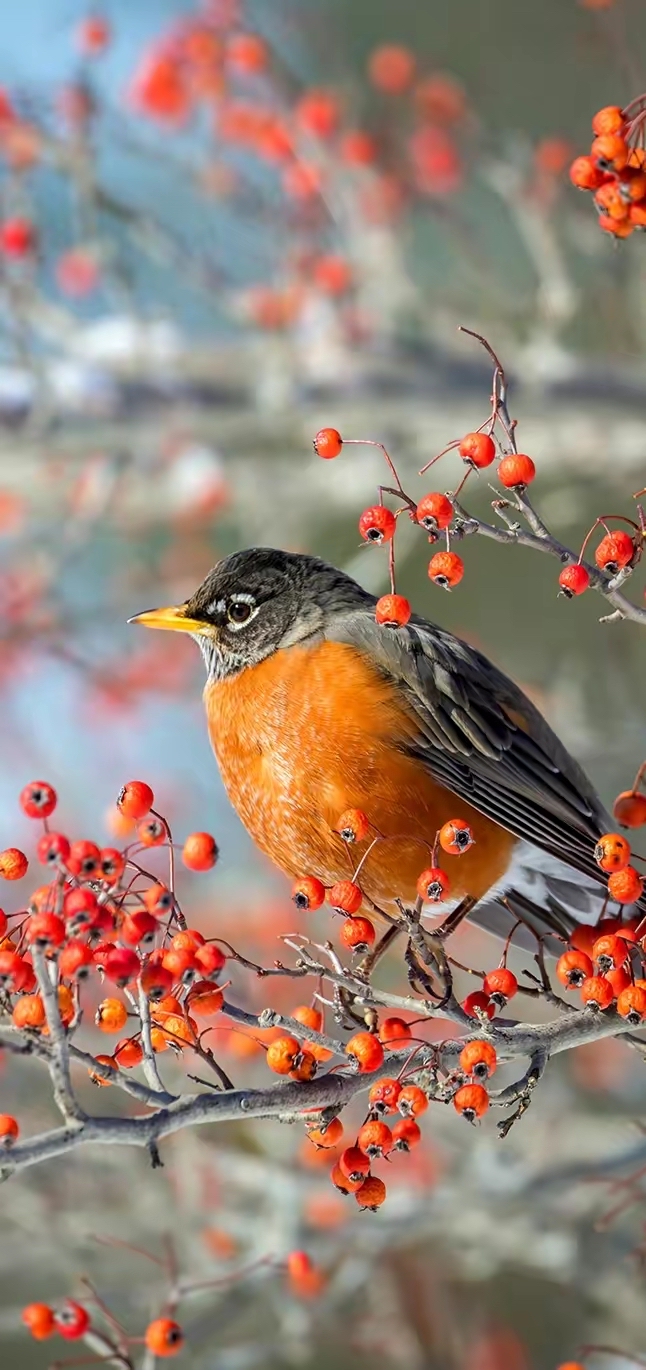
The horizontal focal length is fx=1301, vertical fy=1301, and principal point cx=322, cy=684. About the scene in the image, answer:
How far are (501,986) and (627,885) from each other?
28 cm

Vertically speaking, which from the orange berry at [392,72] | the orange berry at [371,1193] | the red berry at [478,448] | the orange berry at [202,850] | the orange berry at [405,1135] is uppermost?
the orange berry at [392,72]

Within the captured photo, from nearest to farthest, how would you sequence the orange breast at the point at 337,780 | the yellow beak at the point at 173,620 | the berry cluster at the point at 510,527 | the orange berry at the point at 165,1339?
the berry cluster at the point at 510,527
the orange berry at the point at 165,1339
the orange breast at the point at 337,780
the yellow beak at the point at 173,620

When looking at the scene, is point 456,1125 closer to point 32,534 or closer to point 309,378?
point 309,378

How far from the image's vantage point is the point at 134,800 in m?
2.06

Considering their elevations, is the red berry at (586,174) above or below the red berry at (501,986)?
above

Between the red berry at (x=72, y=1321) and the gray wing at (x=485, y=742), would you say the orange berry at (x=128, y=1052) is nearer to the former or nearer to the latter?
the red berry at (x=72, y=1321)

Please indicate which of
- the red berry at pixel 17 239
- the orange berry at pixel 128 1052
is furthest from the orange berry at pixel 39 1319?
the red berry at pixel 17 239

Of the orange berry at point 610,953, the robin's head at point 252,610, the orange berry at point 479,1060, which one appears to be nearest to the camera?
the orange berry at point 479,1060

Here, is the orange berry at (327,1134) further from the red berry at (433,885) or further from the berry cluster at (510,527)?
the berry cluster at (510,527)

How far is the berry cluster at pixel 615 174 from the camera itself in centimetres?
204

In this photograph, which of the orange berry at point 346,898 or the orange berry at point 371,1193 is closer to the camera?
the orange berry at point 371,1193

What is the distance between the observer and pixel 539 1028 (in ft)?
7.07

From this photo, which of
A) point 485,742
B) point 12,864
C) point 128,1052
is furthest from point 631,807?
point 12,864

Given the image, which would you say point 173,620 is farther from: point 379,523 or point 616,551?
point 616,551
